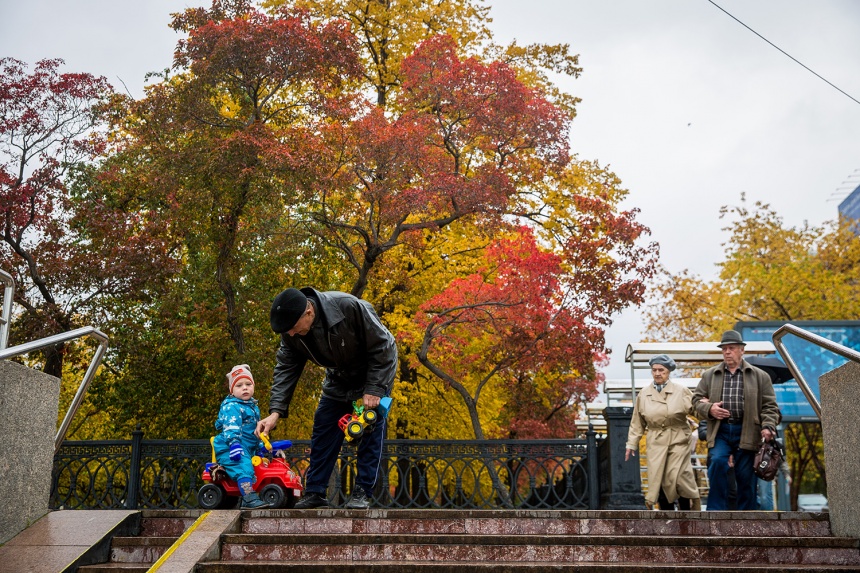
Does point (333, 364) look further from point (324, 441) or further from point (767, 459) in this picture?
point (767, 459)

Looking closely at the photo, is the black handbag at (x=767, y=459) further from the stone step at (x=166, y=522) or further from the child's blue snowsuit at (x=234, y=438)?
the stone step at (x=166, y=522)

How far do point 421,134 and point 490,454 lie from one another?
661 centimetres

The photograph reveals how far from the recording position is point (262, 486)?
7.85 meters

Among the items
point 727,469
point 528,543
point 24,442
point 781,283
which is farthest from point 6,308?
point 781,283

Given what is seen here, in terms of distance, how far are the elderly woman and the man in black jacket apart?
321cm

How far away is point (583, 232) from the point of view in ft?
58.0

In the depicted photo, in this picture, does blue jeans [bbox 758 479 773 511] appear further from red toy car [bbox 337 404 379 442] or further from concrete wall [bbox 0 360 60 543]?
concrete wall [bbox 0 360 60 543]

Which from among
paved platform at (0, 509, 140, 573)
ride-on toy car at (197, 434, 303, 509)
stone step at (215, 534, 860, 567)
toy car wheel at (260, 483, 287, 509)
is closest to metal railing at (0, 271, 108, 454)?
paved platform at (0, 509, 140, 573)

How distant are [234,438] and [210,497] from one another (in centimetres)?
54

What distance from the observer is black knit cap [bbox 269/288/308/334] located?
6.45 meters

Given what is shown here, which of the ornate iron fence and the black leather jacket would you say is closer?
the black leather jacket

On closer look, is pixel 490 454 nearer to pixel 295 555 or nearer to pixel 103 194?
pixel 295 555

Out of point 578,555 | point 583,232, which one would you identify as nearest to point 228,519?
point 578,555

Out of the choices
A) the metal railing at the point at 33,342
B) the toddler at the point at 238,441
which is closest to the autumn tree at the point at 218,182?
the toddler at the point at 238,441
